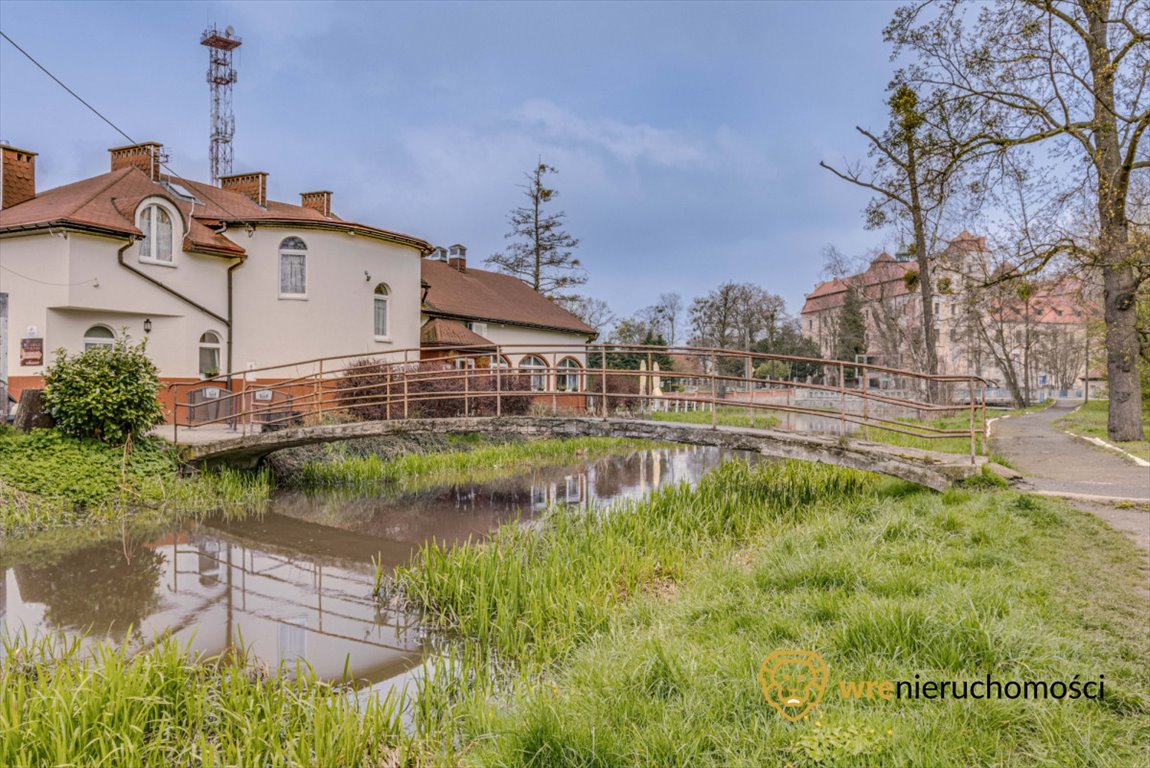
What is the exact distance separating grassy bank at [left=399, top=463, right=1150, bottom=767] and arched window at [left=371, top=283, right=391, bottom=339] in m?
16.2

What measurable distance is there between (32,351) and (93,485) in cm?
802

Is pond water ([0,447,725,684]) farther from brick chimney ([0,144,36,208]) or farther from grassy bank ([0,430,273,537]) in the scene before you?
brick chimney ([0,144,36,208])

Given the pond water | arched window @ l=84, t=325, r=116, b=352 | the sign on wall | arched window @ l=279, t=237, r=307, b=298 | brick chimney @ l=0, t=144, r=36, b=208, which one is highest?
brick chimney @ l=0, t=144, r=36, b=208

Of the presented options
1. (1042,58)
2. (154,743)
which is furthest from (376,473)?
(1042,58)

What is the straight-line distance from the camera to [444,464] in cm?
1681

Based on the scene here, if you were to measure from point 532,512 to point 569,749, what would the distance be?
924 cm

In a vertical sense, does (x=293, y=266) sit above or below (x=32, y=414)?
above

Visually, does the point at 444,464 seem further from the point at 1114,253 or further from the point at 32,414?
the point at 1114,253

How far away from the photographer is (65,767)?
3.06m

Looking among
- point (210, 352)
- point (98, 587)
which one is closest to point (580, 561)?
point (98, 587)

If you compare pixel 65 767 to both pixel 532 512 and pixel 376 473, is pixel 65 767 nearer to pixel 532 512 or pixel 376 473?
pixel 532 512

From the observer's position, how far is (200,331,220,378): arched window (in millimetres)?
19469

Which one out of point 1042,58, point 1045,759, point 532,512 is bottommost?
point 532,512

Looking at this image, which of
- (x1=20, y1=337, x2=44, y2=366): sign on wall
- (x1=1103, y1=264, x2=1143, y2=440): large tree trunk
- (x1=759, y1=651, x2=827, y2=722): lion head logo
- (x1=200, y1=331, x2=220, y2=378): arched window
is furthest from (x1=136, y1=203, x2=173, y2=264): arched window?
(x1=1103, y1=264, x2=1143, y2=440): large tree trunk
